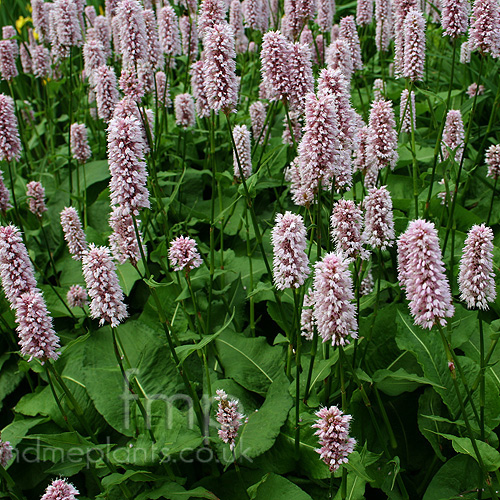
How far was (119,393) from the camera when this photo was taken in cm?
344

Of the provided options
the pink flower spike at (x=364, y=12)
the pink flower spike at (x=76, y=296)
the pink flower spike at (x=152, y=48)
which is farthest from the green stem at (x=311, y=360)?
the pink flower spike at (x=364, y=12)

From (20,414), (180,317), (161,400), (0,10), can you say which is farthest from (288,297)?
(0,10)

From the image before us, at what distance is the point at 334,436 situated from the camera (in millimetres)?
2164

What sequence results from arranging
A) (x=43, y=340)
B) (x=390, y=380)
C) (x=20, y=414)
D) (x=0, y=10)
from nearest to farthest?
(x=43, y=340), (x=390, y=380), (x=20, y=414), (x=0, y=10)

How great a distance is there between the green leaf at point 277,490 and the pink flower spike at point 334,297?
99cm

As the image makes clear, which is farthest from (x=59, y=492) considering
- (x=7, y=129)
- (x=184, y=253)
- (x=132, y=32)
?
(x=132, y=32)

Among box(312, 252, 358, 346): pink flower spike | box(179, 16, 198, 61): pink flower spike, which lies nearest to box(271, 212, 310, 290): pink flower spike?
box(312, 252, 358, 346): pink flower spike

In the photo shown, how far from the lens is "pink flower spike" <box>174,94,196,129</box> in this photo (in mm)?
4703

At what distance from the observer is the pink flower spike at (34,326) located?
8.30 feet

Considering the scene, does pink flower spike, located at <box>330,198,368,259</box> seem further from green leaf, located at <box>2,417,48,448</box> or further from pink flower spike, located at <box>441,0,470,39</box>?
green leaf, located at <box>2,417,48,448</box>

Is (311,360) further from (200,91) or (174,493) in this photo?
(200,91)

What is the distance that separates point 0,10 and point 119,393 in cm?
827

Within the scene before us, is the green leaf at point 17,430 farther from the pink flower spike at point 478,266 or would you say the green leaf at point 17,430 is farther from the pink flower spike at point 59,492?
the pink flower spike at point 478,266

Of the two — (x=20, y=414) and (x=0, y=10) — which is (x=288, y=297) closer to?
(x=20, y=414)
